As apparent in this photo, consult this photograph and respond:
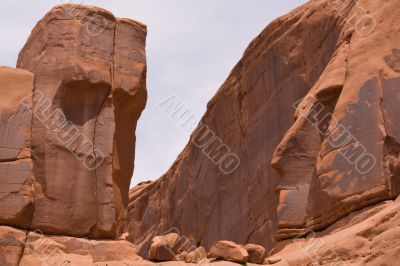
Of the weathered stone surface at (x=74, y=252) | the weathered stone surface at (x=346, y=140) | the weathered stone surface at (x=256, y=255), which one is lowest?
the weathered stone surface at (x=74, y=252)

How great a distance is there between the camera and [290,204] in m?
19.1

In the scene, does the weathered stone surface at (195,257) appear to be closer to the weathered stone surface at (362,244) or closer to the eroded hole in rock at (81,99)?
the weathered stone surface at (362,244)

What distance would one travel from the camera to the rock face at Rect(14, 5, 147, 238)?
17.7 m

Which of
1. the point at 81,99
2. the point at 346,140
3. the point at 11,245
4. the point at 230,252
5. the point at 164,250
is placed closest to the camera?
the point at 230,252

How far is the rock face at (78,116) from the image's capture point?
58.0 feet

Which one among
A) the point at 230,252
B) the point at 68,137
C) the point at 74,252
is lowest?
the point at 74,252

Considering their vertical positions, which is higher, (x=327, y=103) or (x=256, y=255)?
Result: (x=327, y=103)

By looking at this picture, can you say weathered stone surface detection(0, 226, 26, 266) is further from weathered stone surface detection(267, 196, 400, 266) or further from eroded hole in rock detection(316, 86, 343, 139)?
eroded hole in rock detection(316, 86, 343, 139)

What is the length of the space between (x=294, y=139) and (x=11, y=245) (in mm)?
7191

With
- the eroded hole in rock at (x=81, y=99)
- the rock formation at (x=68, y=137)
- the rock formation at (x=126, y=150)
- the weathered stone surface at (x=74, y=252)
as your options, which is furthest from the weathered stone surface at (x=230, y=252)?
the eroded hole in rock at (x=81, y=99)

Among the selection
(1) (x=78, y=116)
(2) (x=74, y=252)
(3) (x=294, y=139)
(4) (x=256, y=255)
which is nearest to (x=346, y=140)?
(3) (x=294, y=139)

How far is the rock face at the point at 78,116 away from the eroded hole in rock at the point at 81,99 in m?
0.02

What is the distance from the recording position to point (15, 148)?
1762cm

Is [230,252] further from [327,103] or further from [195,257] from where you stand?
[327,103]
